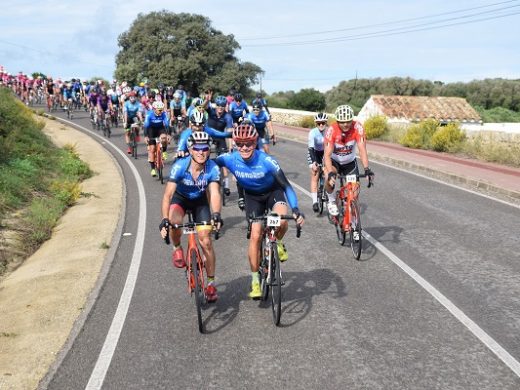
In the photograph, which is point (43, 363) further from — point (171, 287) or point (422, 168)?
point (422, 168)

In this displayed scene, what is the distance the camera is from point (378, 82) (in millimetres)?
90375

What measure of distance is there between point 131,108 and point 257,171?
46.4 feet

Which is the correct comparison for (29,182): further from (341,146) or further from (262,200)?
(262,200)

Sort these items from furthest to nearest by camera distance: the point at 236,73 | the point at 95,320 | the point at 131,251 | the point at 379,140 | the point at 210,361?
1. the point at 236,73
2. the point at 379,140
3. the point at 131,251
4. the point at 95,320
5. the point at 210,361

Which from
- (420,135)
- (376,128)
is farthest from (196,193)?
(376,128)

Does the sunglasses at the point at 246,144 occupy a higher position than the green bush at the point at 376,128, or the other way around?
the sunglasses at the point at 246,144

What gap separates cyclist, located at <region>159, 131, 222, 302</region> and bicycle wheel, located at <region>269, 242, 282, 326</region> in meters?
0.75

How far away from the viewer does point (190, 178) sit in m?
6.35

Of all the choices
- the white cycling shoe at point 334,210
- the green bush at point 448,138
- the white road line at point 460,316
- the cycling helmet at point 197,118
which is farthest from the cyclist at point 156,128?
the green bush at point 448,138

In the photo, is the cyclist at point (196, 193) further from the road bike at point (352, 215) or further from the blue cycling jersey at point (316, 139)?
the blue cycling jersey at point (316, 139)

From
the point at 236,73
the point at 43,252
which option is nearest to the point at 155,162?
the point at 43,252

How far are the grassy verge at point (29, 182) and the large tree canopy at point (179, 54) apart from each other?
144 ft

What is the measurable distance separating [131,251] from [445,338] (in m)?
5.33

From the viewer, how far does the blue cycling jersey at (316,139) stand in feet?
36.2
